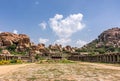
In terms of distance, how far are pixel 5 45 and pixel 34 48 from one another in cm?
2341

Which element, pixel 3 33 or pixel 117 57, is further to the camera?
pixel 3 33

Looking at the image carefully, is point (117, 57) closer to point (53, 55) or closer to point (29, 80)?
point (29, 80)

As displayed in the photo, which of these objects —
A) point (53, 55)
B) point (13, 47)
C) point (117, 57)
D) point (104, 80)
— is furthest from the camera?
point (53, 55)

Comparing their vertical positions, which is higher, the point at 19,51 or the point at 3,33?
the point at 3,33

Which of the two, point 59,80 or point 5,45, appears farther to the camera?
point 5,45

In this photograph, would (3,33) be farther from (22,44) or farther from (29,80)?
(29,80)


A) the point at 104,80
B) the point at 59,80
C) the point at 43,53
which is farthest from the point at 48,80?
the point at 43,53

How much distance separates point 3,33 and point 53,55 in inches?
1796

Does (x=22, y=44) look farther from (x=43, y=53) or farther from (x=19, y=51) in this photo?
(x=43, y=53)

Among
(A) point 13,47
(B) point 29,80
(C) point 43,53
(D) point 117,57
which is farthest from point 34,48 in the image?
(B) point 29,80

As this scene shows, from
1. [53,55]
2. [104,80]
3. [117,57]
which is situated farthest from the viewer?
[53,55]

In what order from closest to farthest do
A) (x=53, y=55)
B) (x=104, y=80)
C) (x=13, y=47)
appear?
(x=104, y=80) → (x=13, y=47) → (x=53, y=55)

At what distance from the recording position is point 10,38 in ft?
610

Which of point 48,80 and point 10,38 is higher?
point 10,38
